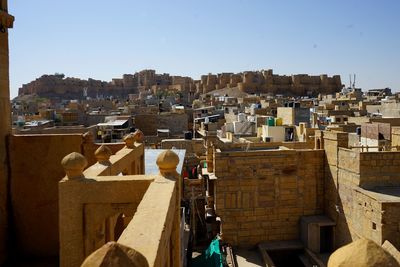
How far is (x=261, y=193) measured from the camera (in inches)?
503

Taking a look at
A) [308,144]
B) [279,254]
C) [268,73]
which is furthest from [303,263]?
[268,73]

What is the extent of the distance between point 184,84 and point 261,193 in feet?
228

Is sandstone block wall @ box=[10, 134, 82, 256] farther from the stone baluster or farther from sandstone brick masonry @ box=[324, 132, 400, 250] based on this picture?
sandstone brick masonry @ box=[324, 132, 400, 250]

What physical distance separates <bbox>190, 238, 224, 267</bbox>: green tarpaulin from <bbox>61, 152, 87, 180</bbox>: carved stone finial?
23.5 feet

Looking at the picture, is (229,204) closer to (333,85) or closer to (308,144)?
(308,144)

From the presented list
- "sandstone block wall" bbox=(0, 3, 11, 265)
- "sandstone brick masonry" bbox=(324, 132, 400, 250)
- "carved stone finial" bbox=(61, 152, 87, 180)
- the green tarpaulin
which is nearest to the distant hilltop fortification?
"sandstone brick masonry" bbox=(324, 132, 400, 250)

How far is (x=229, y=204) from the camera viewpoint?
1273 centimetres

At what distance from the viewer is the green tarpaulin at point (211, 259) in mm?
11052

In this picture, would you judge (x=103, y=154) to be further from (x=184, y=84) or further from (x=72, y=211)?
(x=184, y=84)

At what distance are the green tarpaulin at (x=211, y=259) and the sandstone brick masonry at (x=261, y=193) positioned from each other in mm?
954

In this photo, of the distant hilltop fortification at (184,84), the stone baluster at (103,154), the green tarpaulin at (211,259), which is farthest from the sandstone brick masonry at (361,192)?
the distant hilltop fortification at (184,84)

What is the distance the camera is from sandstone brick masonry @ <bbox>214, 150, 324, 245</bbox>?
12648 mm

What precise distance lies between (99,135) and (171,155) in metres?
17.3

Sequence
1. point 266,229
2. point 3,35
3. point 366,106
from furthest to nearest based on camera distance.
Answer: point 366,106
point 266,229
point 3,35
